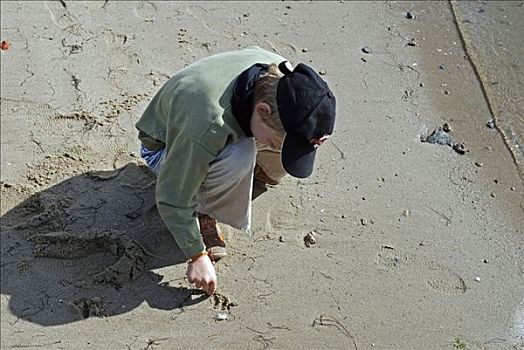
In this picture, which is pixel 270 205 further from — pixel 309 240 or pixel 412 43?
pixel 412 43

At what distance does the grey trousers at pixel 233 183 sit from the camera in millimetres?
2504

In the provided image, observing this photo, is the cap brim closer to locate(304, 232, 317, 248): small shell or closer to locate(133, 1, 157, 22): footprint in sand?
locate(304, 232, 317, 248): small shell

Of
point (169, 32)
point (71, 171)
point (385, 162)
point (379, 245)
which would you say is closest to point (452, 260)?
point (379, 245)

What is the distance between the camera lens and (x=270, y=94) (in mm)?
2285

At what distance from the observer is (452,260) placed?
9.40 feet

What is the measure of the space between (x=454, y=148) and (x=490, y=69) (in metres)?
0.74

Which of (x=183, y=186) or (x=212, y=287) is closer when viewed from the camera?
(x=183, y=186)

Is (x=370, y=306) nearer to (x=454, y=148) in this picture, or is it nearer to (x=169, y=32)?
(x=454, y=148)

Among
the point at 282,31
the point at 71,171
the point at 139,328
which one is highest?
the point at 282,31

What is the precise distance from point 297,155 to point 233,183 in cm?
38

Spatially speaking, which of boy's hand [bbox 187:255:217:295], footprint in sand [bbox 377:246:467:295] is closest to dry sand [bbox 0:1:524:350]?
footprint in sand [bbox 377:246:467:295]

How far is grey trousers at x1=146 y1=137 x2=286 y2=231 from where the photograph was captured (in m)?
2.50

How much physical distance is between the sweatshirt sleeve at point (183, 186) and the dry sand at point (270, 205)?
308 mm

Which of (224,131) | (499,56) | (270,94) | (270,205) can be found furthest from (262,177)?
(499,56)
